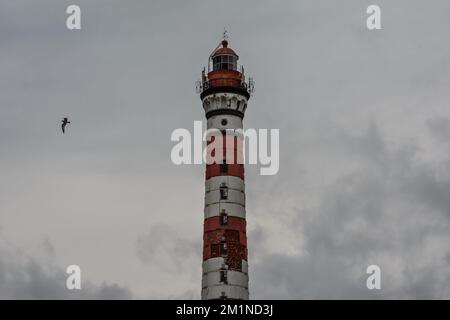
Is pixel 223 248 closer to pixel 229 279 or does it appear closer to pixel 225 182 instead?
pixel 229 279

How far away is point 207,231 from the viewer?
249 ft

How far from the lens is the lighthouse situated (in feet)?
243

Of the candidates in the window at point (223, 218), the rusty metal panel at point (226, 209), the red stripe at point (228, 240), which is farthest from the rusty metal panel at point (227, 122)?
the red stripe at point (228, 240)

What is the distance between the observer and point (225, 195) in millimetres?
75938

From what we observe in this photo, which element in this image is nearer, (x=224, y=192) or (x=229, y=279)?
(x=229, y=279)

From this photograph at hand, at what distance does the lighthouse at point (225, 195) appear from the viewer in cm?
7419

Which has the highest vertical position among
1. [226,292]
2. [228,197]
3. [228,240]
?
[228,197]

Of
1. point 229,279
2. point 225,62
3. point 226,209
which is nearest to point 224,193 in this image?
point 226,209

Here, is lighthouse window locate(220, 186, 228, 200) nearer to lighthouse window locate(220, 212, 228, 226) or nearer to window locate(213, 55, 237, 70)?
lighthouse window locate(220, 212, 228, 226)
